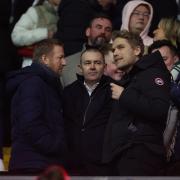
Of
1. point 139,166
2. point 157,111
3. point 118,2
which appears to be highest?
point 118,2

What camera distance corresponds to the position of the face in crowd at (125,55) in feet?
23.7

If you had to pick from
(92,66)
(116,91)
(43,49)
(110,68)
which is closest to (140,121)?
(116,91)

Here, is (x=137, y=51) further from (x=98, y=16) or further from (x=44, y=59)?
(x=98, y=16)

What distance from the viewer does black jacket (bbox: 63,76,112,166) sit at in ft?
24.4

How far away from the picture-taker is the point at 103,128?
24.6ft

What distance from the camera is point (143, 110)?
6.68m

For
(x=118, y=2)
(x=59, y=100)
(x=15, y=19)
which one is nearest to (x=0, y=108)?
(x=59, y=100)

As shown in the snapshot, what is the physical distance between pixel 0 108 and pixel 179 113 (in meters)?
2.16

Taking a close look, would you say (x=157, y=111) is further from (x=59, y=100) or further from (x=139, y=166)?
(x=59, y=100)

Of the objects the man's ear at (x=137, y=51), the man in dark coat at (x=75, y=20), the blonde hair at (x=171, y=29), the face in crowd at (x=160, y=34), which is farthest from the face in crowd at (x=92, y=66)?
the man in dark coat at (x=75, y=20)

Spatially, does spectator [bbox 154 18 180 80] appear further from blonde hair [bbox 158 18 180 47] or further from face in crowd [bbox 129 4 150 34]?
face in crowd [bbox 129 4 150 34]

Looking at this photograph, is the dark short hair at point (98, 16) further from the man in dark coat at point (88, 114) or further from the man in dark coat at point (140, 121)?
the man in dark coat at point (140, 121)

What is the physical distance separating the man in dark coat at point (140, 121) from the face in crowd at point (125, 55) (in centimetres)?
15

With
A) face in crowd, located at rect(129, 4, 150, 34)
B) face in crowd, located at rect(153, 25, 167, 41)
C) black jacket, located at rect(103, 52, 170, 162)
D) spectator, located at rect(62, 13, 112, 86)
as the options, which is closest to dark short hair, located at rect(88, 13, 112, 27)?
spectator, located at rect(62, 13, 112, 86)
